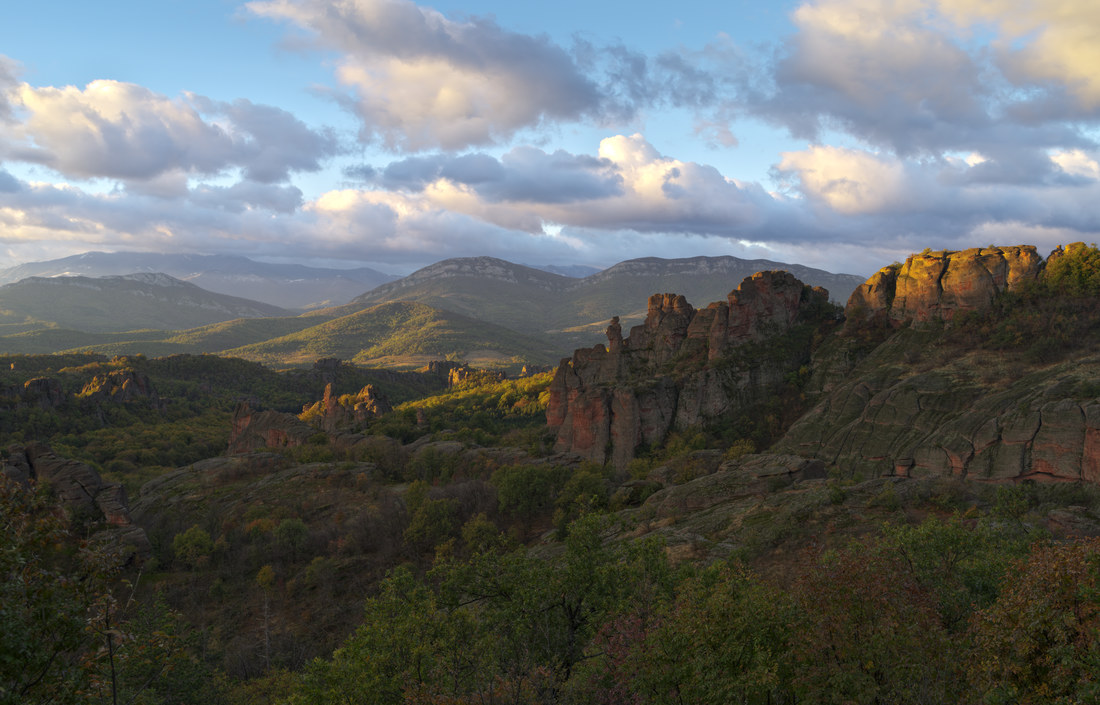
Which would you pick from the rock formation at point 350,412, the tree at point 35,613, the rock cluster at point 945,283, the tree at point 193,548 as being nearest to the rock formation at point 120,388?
the rock formation at point 350,412

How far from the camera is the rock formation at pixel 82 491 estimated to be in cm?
5462

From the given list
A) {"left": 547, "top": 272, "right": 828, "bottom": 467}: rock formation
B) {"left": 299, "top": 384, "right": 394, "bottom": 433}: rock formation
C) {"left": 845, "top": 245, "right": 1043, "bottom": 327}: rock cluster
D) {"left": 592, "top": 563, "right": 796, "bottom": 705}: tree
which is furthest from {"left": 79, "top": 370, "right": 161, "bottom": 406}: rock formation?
{"left": 845, "top": 245, "right": 1043, "bottom": 327}: rock cluster

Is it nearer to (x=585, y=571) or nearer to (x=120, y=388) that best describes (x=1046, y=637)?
(x=585, y=571)

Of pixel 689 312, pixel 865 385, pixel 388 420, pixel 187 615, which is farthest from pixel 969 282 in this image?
pixel 388 420

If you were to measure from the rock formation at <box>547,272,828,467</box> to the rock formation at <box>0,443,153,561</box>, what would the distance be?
52.3 metres

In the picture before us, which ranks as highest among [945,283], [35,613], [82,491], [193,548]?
[945,283]

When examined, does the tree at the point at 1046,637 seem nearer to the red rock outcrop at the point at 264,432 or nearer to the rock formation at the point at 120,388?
the red rock outcrop at the point at 264,432

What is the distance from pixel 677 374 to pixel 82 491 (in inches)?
2893

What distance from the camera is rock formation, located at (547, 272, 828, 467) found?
3216 inches

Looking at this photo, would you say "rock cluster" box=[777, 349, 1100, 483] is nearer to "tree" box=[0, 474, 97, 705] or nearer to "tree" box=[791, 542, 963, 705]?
"tree" box=[791, 542, 963, 705]

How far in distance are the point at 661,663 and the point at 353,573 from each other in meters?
46.1

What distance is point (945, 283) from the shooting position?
69188 millimetres

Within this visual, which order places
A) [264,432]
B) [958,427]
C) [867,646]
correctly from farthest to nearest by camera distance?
[264,432] → [958,427] → [867,646]

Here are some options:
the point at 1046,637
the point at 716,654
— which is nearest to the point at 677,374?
the point at 716,654
